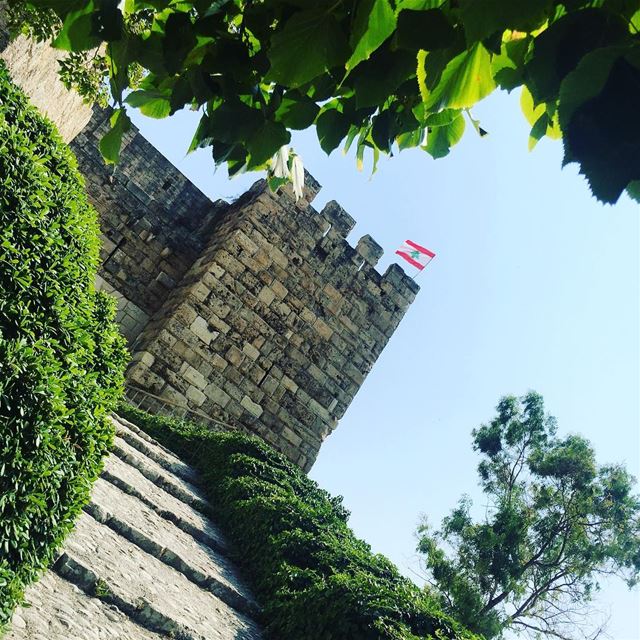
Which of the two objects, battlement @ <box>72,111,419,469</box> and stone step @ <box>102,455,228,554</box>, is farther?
battlement @ <box>72,111,419,469</box>

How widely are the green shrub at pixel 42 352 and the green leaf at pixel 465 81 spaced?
2.26 metres

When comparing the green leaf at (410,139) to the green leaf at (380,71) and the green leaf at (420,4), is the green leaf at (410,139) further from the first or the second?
the green leaf at (420,4)

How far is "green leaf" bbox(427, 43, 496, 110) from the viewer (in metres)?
1.41

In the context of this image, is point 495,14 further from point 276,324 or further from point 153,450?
point 276,324

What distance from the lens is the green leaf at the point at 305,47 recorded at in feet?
4.51

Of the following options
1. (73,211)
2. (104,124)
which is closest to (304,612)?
(73,211)

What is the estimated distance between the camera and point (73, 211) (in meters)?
4.18

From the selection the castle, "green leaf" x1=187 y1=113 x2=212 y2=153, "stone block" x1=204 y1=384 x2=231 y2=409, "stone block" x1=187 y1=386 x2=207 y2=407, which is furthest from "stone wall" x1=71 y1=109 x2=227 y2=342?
"green leaf" x1=187 y1=113 x2=212 y2=153

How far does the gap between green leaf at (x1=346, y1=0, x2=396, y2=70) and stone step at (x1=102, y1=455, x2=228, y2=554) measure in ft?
15.3

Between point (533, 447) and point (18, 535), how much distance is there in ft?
55.2

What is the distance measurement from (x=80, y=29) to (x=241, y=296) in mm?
9192

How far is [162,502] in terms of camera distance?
5648 mm

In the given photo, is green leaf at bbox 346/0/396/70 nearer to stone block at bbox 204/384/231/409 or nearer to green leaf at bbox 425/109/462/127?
green leaf at bbox 425/109/462/127

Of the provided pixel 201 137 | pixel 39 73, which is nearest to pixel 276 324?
pixel 39 73
